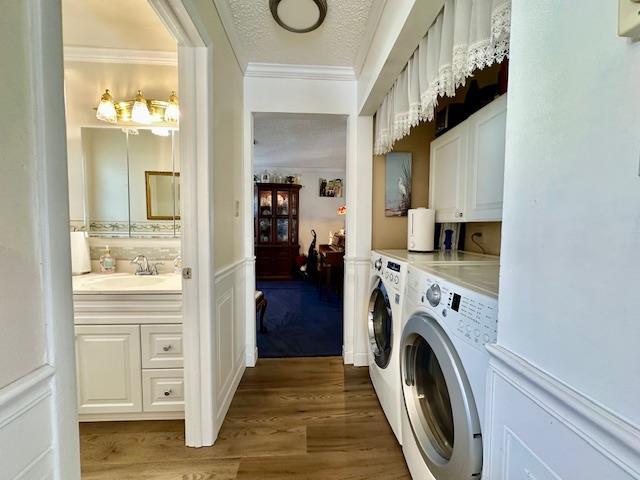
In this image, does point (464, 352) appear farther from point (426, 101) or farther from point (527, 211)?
point (426, 101)

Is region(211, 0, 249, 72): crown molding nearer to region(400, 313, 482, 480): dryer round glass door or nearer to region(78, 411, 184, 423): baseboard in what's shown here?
region(400, 313, 482, 480): dryer round glass door

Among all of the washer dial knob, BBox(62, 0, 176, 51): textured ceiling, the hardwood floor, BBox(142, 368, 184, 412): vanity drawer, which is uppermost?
BBox(62, 0, 176, 51): textured ceiling

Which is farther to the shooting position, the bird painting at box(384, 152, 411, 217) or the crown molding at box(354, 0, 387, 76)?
the bird painting at box(384, 152, 411, 217)

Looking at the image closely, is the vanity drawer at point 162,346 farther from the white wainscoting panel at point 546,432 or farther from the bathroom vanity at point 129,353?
the white wainscoting panel at point 546,432

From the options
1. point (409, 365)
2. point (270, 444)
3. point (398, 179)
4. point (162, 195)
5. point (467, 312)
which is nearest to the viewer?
point (467, 312)

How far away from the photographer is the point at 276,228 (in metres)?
5.47

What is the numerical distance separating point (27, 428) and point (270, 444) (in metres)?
1.26

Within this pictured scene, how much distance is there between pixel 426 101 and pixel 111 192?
7.18 ft

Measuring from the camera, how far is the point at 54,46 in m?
0.58

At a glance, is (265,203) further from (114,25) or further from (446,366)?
(446,366)

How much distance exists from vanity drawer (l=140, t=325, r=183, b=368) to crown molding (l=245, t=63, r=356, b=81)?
1946mm

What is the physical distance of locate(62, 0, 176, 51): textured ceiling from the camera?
146cm

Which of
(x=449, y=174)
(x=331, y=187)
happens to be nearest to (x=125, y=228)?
(x=449, y=174)

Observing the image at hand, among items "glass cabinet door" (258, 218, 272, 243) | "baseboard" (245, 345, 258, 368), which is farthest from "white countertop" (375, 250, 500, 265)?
"glass cabinet door" (258, 218, 272, 243)
